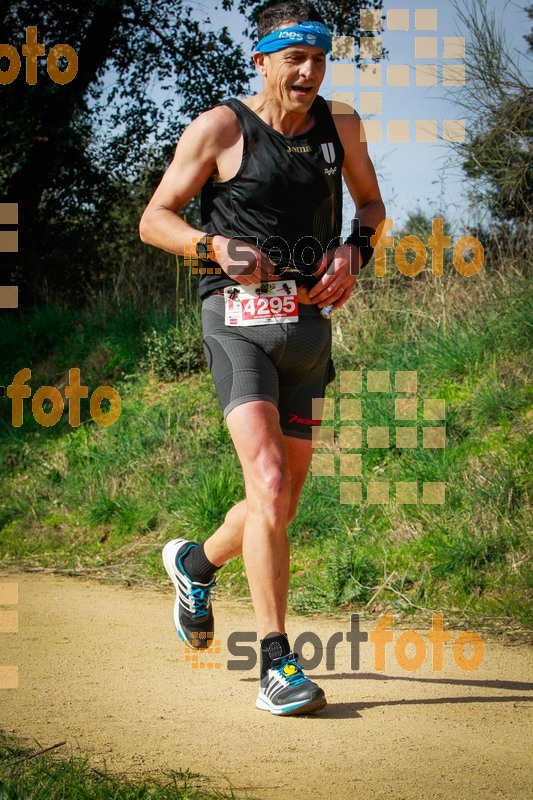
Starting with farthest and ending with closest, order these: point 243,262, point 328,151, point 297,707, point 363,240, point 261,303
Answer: point 363,240 → point 328,151 → point 261,303 → point 243,262 → point 297,707

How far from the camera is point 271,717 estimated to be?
356cm

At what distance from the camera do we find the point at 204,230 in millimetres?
4094

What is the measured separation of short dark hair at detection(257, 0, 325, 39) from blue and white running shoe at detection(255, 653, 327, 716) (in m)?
2.55

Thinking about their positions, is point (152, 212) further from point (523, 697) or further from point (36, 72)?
point (36, 72)

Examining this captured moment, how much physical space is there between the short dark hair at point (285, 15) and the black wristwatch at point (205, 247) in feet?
3.07

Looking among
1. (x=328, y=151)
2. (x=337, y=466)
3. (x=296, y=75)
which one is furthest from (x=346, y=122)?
(x=337, y=466)

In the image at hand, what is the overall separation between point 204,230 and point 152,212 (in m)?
0.23

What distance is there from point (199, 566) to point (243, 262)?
146cm

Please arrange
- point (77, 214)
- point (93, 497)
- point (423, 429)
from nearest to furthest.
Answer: point (423, 429) → point (93, 497) → point (77, 214)

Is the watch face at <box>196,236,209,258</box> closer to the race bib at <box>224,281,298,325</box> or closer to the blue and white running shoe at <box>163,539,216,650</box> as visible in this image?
the race bib at <box>224,281,298,325</box>

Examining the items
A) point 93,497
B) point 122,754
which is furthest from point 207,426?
point 122,754

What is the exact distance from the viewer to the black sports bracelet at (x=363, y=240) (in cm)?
419

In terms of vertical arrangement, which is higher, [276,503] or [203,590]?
[276,503]

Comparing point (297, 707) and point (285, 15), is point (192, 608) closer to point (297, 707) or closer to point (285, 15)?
point (297, 707)
